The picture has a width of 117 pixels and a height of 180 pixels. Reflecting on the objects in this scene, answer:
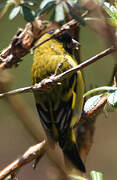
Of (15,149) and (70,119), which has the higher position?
(70,119)

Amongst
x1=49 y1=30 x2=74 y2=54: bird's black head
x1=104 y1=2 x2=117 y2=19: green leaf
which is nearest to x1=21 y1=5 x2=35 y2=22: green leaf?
x1=104 y1=2 x2=117 y2=19: green leaf

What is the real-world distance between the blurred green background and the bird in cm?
218

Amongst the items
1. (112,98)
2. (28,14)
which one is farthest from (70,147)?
(28,14)

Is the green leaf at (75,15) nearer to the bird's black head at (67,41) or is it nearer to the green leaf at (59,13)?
the green leaf at (59,13)

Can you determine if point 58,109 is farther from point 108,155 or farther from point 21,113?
point 108,155

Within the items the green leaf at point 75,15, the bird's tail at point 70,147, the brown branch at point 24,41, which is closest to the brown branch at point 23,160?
the brown branch at point 24,41

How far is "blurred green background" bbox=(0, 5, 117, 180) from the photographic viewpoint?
5.43m

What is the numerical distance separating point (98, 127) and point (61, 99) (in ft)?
11.3

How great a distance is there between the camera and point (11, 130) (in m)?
6.22

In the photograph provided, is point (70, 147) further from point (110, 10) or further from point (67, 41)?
point (110, 10)

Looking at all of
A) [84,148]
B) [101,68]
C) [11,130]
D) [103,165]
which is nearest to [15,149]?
[11,130]

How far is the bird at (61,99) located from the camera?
260 cm

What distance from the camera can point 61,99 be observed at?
2.78 meters

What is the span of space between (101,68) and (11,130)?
169cm
